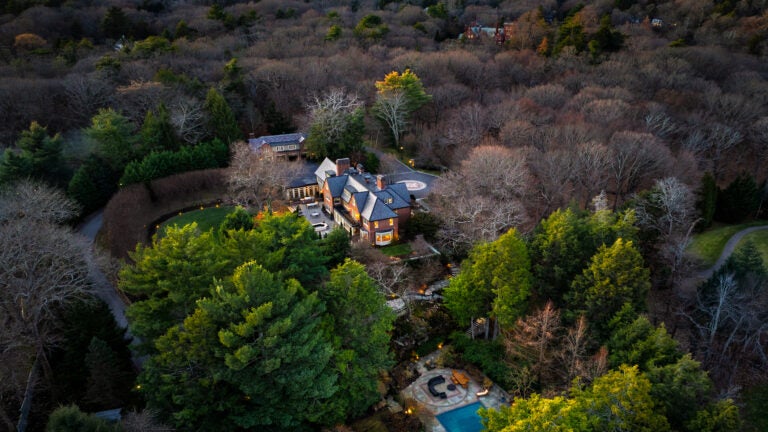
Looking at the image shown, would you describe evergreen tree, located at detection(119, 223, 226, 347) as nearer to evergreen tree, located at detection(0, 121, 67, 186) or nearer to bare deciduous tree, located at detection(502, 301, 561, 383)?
bare deciduous tree, located at detection(502, 301, 561, 383)

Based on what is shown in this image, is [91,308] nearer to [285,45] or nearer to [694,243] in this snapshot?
[694,243]

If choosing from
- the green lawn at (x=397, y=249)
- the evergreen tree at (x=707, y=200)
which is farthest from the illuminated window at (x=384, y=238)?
the evergreen tree at (x=707, y=200)

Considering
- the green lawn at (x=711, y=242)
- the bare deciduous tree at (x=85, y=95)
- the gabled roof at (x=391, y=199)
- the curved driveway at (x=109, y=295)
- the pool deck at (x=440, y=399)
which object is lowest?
the pool deck at (x=440, y=399)

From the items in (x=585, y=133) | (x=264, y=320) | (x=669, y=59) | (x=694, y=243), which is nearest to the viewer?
(x=264, y=320)

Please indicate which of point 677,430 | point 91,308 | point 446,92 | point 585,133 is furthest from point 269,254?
point 446,92

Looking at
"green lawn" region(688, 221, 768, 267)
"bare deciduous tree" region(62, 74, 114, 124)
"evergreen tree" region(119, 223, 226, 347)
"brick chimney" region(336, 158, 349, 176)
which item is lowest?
"green lawn" region(688, 221, 768, 267)

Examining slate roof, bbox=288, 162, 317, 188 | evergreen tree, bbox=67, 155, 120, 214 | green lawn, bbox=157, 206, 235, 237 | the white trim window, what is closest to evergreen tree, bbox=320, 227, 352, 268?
the white trim window

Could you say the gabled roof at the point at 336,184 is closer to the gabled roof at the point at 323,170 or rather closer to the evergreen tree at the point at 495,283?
the gabled roof at the point at 323,170
